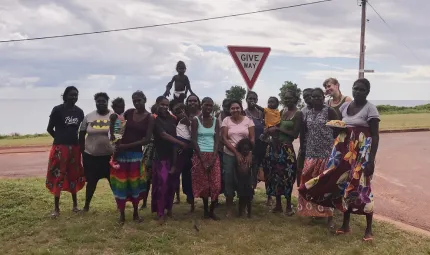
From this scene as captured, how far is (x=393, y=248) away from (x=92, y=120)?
4274mm

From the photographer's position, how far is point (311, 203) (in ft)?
19.3

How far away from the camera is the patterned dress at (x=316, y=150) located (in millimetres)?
5727

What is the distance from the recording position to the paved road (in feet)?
24.6

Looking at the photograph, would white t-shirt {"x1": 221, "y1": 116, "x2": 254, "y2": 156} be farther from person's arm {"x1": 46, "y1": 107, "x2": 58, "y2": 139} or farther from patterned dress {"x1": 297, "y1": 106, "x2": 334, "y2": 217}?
person's arm {"x1": 46, "y1": 107, "x2": 58, "y2": 139}

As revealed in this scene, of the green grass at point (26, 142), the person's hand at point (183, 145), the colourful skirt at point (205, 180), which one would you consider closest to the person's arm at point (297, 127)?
the colourful skirt at point (205, 180)

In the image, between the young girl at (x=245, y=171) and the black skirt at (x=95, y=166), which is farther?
the black skirt at (x=95, y=166)

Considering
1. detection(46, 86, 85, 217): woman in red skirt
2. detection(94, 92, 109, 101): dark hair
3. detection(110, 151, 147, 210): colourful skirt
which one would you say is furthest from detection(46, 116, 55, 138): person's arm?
detection(110, 151, 147, 210): colourful skirt

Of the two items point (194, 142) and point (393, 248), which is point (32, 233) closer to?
point (194, 142)

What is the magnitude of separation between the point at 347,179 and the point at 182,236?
220 centimetres

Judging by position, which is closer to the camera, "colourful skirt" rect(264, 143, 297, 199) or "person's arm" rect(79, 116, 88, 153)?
"person's arm" rect(79, 116, 88, 153)

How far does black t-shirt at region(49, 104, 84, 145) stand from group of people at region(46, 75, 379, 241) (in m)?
0.01

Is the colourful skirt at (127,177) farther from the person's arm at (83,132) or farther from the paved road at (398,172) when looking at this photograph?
the paved road at (398,172)

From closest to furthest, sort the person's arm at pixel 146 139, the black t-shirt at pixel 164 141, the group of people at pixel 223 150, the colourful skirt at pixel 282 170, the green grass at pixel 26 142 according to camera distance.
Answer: the group of people at pixel 223 150
the person's arm at pixel 146 139
the black t-shirt at pixel 164 141
the colourful skirt at pixel 282 170
the green grass at pixel 26 142

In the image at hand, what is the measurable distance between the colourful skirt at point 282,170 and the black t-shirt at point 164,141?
1540 mm
